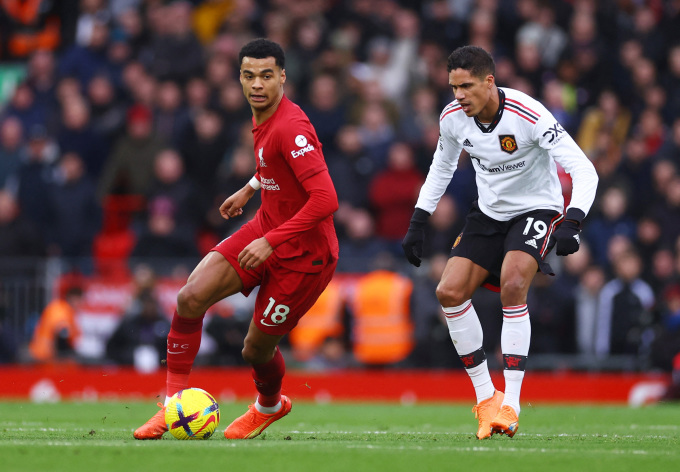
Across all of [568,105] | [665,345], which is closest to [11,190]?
[568,105]

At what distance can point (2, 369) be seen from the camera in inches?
578

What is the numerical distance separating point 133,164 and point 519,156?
9.08 m

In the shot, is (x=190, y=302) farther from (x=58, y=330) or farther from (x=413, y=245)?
(x=58, y=330)

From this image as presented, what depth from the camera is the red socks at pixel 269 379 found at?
809cm

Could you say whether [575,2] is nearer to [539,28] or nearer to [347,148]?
[539,28]

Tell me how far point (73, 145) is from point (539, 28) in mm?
7026

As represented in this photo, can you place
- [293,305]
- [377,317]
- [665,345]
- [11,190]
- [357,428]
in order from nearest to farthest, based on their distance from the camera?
1. [293,305]
2. [357,428]
3. [665,345]
4. [377,317]
5. [11,190]

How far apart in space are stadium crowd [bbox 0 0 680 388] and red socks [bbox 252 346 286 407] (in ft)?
20.2

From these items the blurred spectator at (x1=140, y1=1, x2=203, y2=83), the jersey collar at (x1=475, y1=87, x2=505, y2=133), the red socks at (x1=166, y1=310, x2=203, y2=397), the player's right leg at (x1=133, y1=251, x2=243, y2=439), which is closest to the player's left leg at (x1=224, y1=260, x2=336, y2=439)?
the player's right leg at (x1=133, y1=251, x2=243, y2=439)

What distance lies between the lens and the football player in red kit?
7.47 m

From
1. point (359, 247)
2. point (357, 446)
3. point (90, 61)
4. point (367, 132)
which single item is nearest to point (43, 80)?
point (90, 61)

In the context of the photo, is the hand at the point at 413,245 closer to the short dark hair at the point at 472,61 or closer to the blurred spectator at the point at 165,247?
the short dark hair at the point at 472,61

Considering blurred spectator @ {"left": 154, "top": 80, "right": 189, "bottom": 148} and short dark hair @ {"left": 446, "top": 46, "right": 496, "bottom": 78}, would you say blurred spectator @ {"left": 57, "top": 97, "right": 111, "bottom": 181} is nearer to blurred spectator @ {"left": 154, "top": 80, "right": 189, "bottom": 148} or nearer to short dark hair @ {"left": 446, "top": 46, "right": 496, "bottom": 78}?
blurred spectator @ {"left": 154, "top": 80, "right": 189, "bottom": 148}

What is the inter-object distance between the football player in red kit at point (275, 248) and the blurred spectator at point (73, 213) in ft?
27.3
